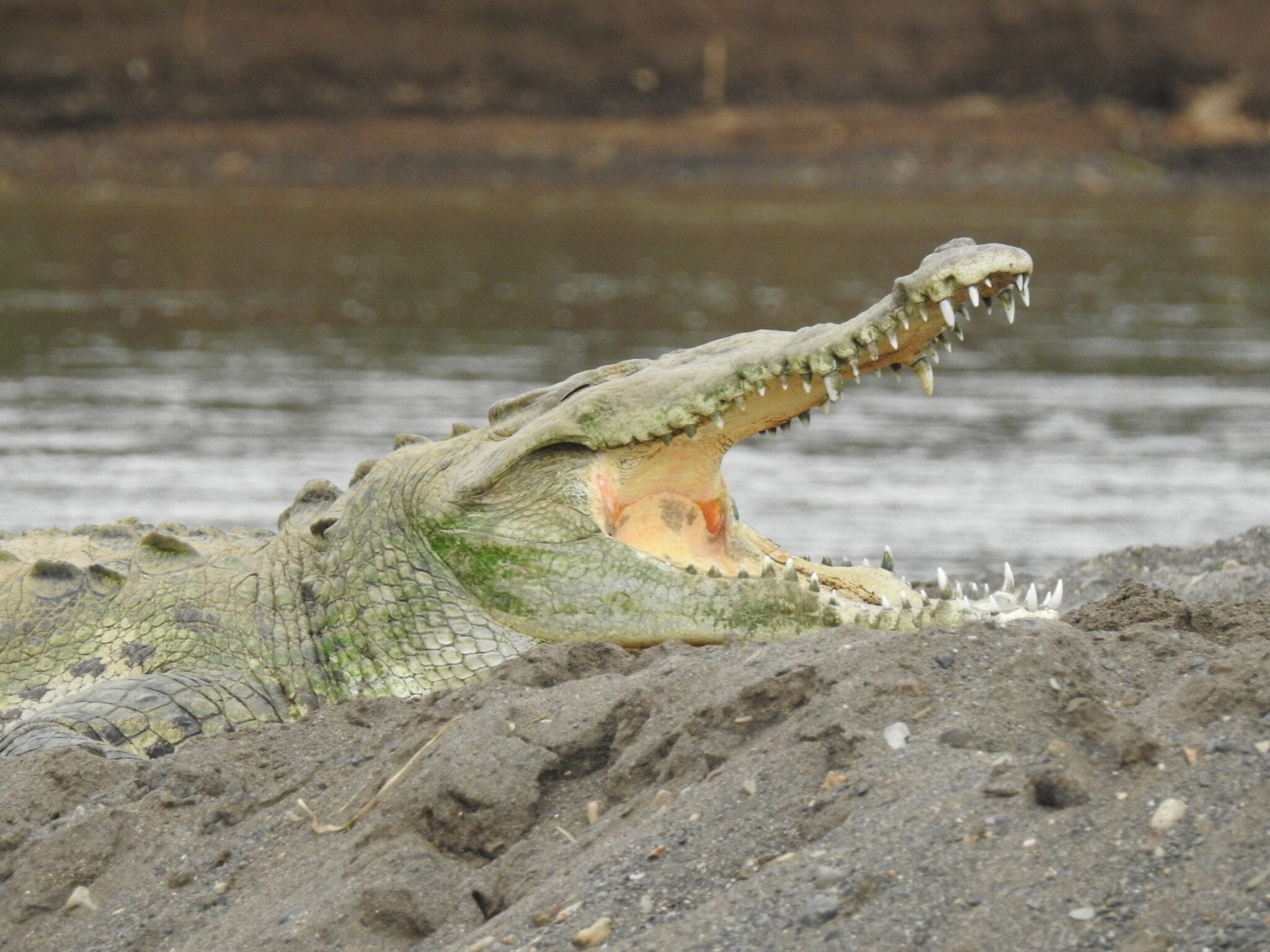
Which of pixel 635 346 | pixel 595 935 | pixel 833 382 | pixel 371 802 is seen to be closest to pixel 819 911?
pixel 595 935

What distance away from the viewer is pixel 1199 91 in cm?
3541

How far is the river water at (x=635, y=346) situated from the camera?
10898mm

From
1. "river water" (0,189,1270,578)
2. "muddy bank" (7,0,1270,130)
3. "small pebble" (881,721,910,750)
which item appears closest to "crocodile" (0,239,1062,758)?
"small pebble" (881,721,910,750)

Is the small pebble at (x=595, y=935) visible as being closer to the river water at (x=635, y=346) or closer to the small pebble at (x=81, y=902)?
the small pebble at (x=81, y=902)

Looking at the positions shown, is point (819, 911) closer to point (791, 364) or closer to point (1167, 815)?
point (1167, 815)

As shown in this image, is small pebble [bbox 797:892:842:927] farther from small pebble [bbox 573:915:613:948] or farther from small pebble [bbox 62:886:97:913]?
small pebble [bbox 62:886:97:913]

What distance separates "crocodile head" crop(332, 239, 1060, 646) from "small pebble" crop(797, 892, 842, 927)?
1.70m

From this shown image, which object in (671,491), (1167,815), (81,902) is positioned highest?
(1167,815)

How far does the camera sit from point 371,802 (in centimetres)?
411

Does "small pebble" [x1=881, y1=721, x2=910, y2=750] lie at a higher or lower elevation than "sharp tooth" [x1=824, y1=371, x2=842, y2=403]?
lower

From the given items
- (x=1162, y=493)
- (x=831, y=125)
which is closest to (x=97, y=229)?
(x=831, y=125)

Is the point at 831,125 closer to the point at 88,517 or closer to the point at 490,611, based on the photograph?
the point at 88,517

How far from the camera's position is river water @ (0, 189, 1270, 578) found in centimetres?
1090

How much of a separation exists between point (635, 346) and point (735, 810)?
13.1m
